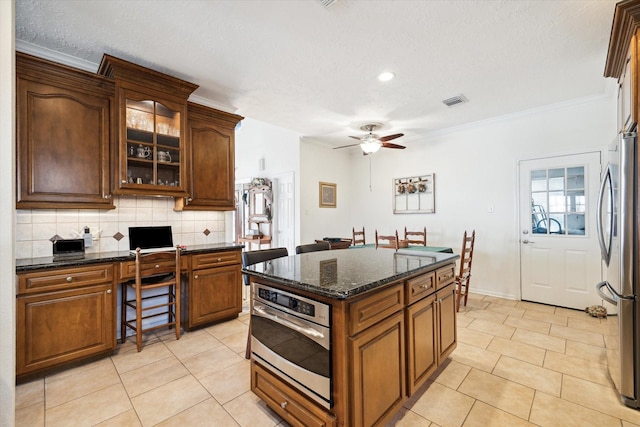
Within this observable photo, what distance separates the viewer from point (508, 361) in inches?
95.4

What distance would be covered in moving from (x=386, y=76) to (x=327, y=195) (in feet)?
9.69

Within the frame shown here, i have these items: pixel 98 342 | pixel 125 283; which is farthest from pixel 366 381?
pixel 125 283

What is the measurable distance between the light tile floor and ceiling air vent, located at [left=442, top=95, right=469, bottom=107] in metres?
2.67

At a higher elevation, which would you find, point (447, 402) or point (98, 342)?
point (98, 342)

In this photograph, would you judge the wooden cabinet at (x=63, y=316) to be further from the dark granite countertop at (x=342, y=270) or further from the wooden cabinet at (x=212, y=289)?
the dark granite countertop at (x=342, y=270)

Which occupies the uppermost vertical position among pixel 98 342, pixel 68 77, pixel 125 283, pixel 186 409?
pixel 68 77

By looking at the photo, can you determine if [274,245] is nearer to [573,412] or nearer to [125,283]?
[125,283]

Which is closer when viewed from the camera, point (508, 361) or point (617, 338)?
point (617, 338)

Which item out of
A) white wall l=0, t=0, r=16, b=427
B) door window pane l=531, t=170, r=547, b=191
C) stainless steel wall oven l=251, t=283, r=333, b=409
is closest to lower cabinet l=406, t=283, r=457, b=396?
stainless steel wall oven l=251, t=283, r=333, b=409

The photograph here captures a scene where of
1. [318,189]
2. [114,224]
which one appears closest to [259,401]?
[114,224]

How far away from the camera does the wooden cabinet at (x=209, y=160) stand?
10.7ft

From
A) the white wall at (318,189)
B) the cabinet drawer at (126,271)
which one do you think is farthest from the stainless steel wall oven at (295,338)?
the white wall at (318,189)

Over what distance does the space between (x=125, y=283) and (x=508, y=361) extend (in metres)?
3.56

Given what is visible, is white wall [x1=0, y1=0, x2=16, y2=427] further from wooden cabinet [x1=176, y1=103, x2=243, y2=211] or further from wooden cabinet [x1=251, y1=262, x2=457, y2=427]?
wooden cabinet [x1=176, y1=103, x2=243, y2=211]
